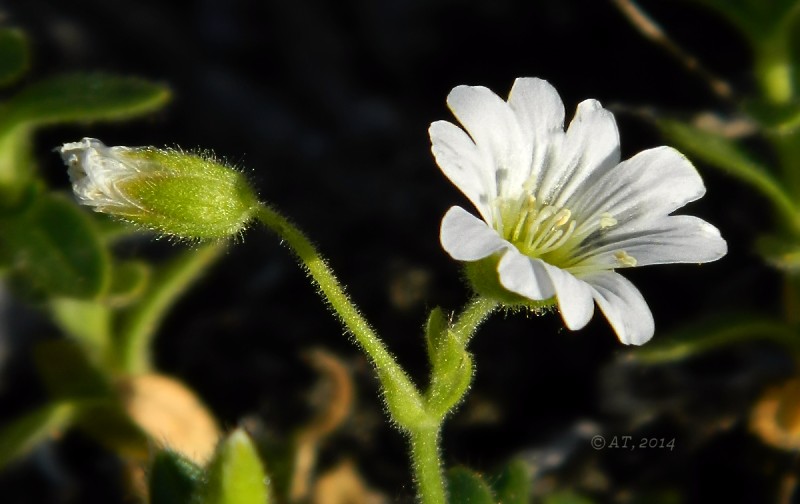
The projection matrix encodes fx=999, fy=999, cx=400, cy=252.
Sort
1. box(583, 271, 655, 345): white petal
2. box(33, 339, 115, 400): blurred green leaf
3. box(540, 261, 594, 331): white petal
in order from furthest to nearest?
1. box(33, 339, 115, 400): blurred green leaf
2. box(583, 271, 655, 345): white petal
3. box(540, 261, 594, 331): white petal

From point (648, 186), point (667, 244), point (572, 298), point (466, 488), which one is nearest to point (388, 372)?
point (466, 488)

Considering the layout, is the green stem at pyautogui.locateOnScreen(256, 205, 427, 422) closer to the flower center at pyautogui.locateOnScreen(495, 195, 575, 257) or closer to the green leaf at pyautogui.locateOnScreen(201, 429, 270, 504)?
the green leaf at pyautogui.locateOnScreen(201, 429, 270, 504)

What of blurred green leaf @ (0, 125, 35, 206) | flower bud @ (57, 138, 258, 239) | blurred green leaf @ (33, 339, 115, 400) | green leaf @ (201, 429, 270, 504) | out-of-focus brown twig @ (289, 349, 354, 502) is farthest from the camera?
out-of-focus brown twig @ (289, 349, 354, 502)

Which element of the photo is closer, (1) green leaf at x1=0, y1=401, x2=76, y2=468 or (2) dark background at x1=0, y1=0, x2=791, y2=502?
(1) green leaf at x1=0, y1=401, x2=76, y2=468

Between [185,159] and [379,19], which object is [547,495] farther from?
[379,19]

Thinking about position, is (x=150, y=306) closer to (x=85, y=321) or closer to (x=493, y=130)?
(x=85, y=321)

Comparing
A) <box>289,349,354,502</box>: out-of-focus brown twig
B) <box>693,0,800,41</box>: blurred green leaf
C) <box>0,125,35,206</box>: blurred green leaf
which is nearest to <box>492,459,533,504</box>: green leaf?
<box>289,349,354,502</box>: out-of-focus brown twig

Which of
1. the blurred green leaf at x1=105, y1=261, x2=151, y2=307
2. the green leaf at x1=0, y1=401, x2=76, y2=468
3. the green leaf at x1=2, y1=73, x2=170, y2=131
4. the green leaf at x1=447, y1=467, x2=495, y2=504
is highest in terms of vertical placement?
the green leaf at x1=2, y1=73, x2=170, y2=131
